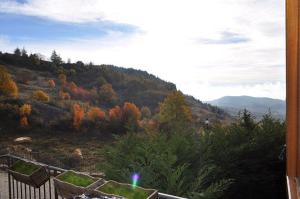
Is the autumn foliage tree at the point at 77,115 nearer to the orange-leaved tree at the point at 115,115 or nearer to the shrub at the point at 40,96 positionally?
the orange-leaved tree at the point at 115,115

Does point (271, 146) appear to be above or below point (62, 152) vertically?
above

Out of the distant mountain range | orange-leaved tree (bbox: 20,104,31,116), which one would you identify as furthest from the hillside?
the distant mountain range

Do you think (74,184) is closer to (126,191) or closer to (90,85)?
(126,191)

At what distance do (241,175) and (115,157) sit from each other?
2868 mm

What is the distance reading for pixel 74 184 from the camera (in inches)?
99.7

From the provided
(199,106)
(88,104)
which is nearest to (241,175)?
(88,104)

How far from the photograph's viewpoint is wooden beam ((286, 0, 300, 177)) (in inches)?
112

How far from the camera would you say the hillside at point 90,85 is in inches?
2482

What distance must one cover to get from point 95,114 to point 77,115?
9.44 ft

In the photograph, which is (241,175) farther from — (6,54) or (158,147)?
(6,54)

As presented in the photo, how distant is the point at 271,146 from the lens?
8531 millimetres

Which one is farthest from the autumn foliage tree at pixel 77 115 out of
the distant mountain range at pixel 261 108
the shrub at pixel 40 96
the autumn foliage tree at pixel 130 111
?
the distant mountain range at pixel 261 108

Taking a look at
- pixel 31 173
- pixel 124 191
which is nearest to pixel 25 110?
pixel 31 173

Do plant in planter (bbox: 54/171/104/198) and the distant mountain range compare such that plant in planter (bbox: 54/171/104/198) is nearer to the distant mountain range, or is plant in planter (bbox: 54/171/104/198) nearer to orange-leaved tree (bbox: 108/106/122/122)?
the distant mountain range
